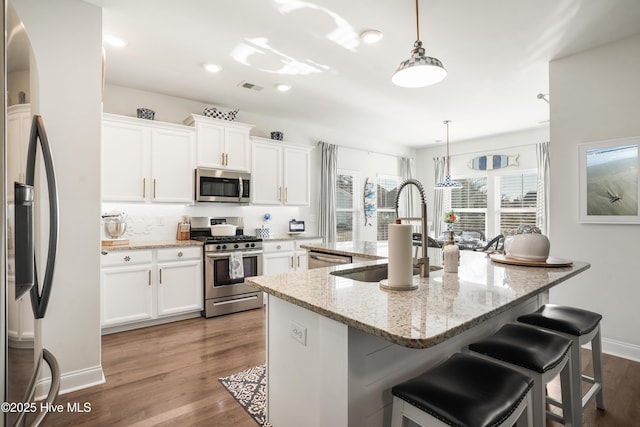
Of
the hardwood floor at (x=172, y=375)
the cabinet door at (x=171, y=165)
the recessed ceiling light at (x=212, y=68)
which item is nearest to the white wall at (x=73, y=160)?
the hardwood floor at (x=172, y=375)

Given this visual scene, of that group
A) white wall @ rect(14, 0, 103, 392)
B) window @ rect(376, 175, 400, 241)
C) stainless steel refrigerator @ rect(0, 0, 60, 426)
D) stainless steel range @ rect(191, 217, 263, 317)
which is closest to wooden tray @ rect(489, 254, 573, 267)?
stainless steel refrigerator @ rect(0, 0, 60, 426)

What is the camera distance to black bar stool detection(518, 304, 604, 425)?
1.72 meters

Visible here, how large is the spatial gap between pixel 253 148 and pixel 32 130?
3.64 metres

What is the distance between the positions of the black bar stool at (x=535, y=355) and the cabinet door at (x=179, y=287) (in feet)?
10.3

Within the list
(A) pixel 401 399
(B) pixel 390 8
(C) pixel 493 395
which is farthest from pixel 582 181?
(A) pixel 401 399

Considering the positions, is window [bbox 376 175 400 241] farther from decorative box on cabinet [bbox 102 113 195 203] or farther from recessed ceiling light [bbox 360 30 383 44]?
recessed ceiling light [bbox 360 30 383 44]

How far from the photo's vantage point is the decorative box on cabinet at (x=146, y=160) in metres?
3.52

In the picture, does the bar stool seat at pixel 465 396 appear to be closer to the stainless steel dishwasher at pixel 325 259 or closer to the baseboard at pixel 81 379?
the stainless steel dishwasher at pixel 325 259

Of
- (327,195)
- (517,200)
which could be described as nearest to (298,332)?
(327,195)

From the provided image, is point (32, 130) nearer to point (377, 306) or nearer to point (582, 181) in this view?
point (377, 306)

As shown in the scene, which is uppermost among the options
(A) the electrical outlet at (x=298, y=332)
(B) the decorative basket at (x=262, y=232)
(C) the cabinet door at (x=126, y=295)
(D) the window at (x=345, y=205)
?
(D) the window at (x=345, y=205)

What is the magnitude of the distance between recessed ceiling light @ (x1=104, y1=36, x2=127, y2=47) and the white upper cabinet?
1.15 m

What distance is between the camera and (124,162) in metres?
3.60

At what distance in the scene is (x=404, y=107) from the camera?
4.66m
